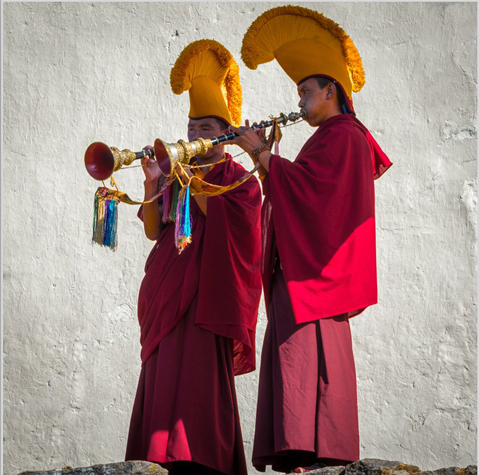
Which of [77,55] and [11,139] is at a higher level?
[77,55]

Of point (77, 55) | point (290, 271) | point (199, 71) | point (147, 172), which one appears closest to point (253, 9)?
point (77, 55)

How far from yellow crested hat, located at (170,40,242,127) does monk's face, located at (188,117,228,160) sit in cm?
3

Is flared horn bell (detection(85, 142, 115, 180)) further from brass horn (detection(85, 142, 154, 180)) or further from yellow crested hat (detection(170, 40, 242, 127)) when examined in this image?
yellow crested hat (detection(170, 40, 242, 127))

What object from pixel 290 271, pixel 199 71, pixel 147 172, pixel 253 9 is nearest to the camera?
pixel 290 271

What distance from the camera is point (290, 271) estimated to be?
377 cm

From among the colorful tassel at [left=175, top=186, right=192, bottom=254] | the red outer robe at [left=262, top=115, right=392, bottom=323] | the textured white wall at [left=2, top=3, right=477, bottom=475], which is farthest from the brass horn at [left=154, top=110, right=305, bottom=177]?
the textured white wall at [left=2, top=3, right=477, bottom=475]

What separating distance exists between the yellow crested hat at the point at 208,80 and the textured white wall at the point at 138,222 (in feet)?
3.53

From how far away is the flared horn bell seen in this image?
13.3 ft

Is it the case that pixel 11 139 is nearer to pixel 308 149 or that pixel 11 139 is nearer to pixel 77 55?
pixel 77 55

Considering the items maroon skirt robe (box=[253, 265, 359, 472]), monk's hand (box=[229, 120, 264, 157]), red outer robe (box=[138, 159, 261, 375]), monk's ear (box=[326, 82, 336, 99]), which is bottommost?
maroon skirt robe (box=[253, 265, 359, 472])

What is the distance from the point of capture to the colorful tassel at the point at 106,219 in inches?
164

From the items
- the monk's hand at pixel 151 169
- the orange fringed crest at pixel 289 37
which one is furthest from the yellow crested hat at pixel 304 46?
the monk's hand at pixel 151 169

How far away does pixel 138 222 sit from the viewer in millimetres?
5711

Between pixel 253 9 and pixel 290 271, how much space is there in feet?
8.45
